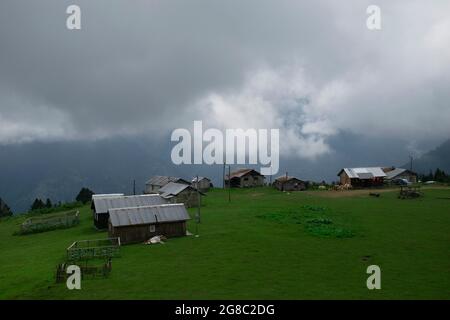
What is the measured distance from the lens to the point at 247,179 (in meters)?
106

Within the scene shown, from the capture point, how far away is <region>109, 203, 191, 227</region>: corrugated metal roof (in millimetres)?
46531

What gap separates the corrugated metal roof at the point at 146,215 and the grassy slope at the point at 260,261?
336 cm

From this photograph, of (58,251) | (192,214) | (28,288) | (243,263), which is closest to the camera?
(28,288)

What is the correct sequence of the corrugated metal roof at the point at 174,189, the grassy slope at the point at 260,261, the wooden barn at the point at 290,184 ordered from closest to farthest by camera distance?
1. the grassy slope at the point at 260,261
2. the corrugated metal roof at the point at 174,189
3. the wooden barn at the point at 290,184

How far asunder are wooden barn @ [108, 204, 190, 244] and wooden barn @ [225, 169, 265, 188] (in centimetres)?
5639

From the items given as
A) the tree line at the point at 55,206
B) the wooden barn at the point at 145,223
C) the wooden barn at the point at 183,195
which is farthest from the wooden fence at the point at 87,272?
the tree line at the point at 55,206

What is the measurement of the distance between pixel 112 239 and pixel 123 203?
1250 cm

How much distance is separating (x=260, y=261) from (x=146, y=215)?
17.8 m

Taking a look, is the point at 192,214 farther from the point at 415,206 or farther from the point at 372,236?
the point at 415,206

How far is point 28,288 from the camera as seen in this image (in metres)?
30.3

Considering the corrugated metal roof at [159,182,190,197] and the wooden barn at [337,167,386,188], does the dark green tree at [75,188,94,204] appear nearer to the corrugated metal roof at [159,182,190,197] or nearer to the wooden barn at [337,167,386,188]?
the corrugated metal roof at [159,182,190,197]

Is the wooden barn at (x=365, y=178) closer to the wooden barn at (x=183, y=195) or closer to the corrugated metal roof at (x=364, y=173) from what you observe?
the corrugated metal roof at (x=364, y=173)

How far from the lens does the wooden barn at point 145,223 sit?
46125 mm
